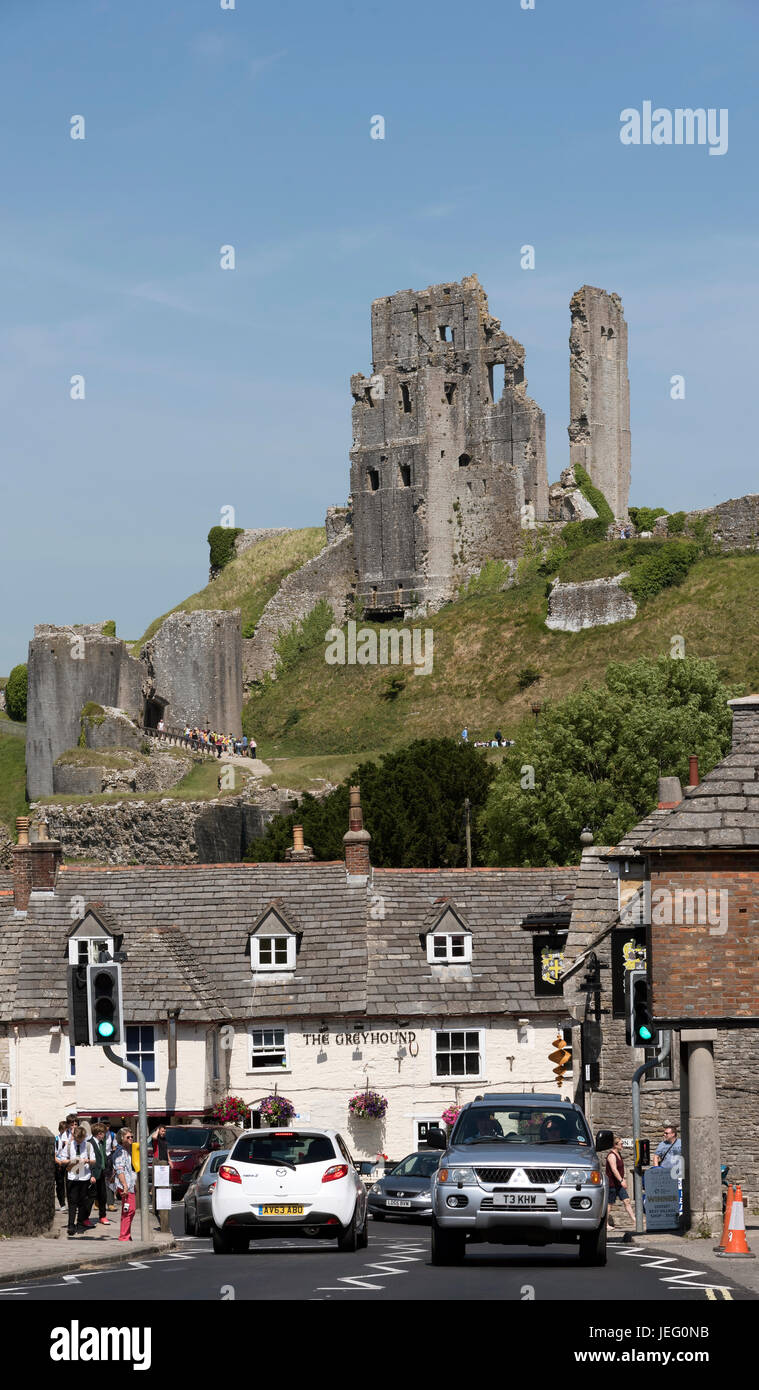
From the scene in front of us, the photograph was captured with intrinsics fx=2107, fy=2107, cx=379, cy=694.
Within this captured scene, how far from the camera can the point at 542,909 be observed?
49594mm

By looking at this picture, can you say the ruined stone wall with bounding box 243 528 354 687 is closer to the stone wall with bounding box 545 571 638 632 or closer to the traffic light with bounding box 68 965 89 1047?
the stone wall with bounding box 545 571 638 632

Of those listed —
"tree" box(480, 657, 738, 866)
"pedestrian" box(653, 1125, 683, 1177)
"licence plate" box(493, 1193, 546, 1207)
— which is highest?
"tree" box(480, 657, 738, 866)

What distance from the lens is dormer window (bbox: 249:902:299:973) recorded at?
4841 cm

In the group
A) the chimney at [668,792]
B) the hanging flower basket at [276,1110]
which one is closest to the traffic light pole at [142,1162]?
the chimney at [668,792]

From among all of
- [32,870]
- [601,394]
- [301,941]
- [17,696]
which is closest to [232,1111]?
[301,941]

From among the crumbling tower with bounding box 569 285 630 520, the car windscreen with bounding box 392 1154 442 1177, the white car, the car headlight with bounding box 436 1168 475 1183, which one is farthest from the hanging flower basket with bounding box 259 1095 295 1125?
the crumbling tower with bounding box 569 285 630 520

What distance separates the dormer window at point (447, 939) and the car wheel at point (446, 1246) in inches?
1050

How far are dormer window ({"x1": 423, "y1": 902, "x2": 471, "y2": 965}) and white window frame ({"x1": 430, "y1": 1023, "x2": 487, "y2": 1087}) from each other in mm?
1708

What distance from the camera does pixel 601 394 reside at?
401 ft

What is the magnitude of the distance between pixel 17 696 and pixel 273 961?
70.9 m

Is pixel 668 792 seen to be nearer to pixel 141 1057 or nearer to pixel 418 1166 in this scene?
pixel 418 1166
